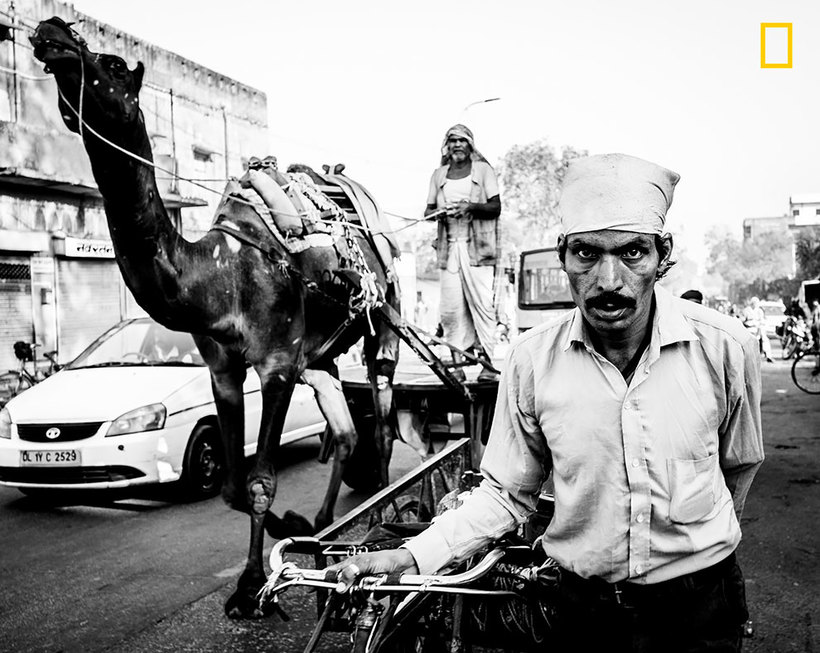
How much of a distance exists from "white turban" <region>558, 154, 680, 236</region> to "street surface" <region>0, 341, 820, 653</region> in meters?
2.80

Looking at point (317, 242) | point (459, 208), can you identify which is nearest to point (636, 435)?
point (317, 242)

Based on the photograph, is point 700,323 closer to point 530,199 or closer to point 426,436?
point 426,436

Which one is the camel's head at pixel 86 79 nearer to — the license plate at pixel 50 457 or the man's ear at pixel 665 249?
the man's ear at pixel 665 249

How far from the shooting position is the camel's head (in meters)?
3.58

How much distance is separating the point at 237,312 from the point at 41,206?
49.9ft

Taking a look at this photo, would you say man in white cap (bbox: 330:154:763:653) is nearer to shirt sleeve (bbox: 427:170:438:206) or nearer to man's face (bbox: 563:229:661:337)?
man's face (bbox: 563:229:661:337)

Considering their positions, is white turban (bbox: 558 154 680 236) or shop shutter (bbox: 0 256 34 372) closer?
white turban (bbox: 558 154 680 236)

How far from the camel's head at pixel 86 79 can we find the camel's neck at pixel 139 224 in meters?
0.09

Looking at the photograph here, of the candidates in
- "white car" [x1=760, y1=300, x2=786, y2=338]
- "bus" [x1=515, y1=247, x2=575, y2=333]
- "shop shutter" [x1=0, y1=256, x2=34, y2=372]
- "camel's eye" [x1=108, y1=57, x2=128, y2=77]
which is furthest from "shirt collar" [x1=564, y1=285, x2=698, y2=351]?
"white car" [x1=760, y1=300, x2=786, y2=338]

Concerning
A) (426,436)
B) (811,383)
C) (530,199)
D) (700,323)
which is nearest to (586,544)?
(700,323)

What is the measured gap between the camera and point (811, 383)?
15375 millimetres

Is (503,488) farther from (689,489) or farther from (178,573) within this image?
(178,573)

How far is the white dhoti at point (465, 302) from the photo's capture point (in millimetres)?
7227

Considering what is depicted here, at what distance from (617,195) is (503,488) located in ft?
2.71
